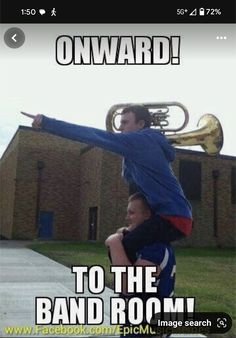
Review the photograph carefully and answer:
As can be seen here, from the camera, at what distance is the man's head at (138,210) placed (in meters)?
2.99

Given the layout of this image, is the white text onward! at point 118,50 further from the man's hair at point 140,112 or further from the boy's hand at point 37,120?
the boy's hand at point 37,120

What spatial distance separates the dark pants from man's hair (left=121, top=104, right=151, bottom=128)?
73 cm

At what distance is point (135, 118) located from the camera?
3109 mm

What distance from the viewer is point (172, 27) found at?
10.8 ft

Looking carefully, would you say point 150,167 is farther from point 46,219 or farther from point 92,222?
point 46,219

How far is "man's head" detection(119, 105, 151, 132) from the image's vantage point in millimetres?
3104

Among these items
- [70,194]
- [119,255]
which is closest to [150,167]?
[119,255]

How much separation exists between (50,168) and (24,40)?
11928 mm

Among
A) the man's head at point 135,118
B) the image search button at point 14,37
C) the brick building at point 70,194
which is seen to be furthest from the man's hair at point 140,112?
the brick building at point 70,194

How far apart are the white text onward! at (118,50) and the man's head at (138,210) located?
1.15 metres

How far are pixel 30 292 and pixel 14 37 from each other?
3.34 meters
